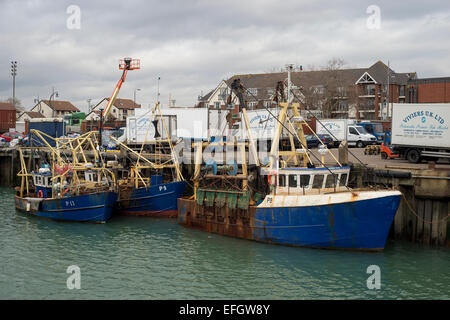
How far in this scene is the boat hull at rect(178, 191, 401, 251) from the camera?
1953 centimetres

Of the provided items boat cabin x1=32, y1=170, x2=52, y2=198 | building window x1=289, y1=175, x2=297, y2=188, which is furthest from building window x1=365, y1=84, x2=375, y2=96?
building window x1=289, y1=175, x2=297, y2=188

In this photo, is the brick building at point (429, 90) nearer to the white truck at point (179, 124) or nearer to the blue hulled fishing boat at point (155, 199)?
the white truck at point (179, 124)

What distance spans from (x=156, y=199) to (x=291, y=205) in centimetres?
1077

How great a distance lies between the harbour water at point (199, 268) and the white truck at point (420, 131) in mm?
7399

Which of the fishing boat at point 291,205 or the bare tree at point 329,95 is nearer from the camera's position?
the fishing boat at point 291,205

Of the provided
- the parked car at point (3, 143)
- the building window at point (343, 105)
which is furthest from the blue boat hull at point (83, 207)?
the building window at point (343, 105)

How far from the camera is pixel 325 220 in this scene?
20141mm

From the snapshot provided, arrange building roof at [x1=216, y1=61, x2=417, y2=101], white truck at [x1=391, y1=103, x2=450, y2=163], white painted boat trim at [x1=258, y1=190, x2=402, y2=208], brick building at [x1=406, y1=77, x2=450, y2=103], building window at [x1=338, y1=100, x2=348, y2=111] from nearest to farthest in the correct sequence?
white painted boat trim at [x1=258, y1=190, x2=402, y2=208] → white truck at [x1=391, y1=103, x2=450, y2=163] → brick building at [x1=406, y1=77, x2=450, y2=103] → building window at [x1=338, y1=100, x2=348, y2=111] → building roof at [x1=216, y1=61, x2=417, y2=101]

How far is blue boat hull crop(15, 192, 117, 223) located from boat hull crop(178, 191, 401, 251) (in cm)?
874

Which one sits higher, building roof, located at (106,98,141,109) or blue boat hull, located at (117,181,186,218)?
building roof, located at (106,98,141,109)

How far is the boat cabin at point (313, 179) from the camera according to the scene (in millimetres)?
21297

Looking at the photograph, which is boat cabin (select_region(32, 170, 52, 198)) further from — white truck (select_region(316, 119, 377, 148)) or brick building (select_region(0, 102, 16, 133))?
brick building (select_region(0, 102, 16, 133))

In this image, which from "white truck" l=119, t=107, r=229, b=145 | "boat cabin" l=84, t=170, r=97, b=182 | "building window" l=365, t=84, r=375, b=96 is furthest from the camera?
"building window" l=365, t=84, r=375, b=96
